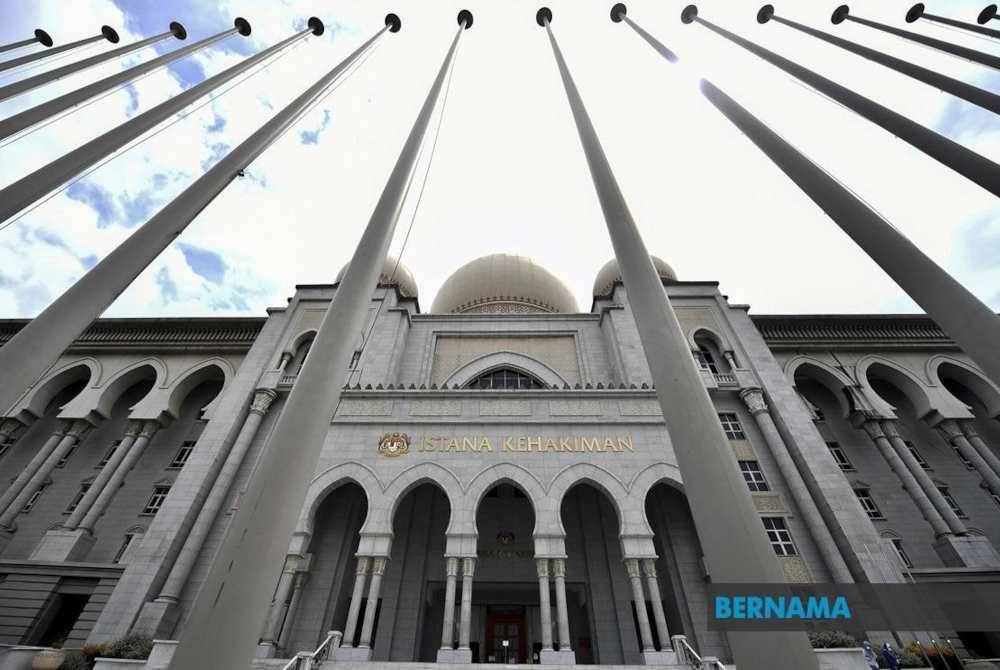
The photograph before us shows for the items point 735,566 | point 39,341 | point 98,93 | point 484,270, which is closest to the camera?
point 735,566

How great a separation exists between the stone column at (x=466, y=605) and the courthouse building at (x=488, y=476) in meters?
0.05

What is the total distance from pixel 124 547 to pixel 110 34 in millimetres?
18861

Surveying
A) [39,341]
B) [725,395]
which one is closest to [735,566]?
[39,341]

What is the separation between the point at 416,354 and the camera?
70.3 ft

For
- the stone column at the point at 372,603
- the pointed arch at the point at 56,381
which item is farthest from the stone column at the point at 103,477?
the stone column at the point at 372,603

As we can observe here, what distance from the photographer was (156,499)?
2017cm

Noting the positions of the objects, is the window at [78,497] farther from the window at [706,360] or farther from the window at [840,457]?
the window at [840,457]

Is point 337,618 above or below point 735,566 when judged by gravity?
above

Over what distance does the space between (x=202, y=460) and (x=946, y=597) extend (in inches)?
1070

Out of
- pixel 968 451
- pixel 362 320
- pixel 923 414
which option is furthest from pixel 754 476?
pixel 362 320

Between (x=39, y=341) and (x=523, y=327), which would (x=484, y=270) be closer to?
(x=523, y=327)

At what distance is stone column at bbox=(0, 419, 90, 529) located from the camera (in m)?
18.8

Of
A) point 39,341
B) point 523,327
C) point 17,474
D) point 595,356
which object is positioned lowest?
point 39,341

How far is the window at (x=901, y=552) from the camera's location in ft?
56.5
